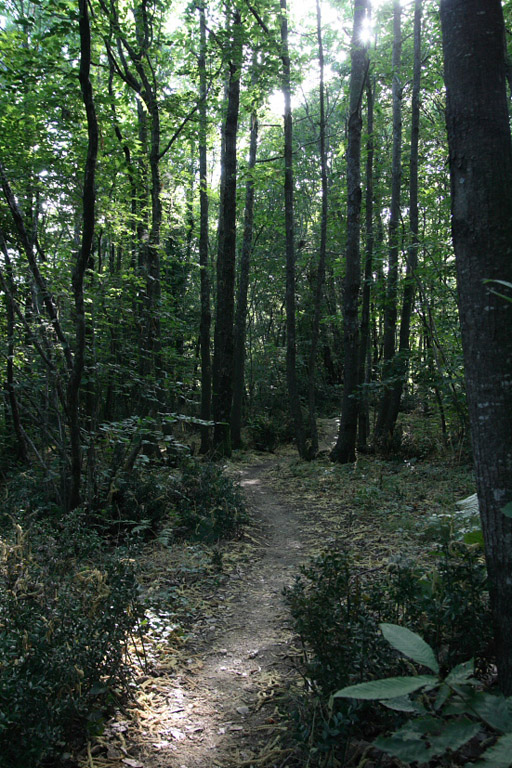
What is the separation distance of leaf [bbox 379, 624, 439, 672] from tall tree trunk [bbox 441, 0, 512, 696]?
0.88 meters

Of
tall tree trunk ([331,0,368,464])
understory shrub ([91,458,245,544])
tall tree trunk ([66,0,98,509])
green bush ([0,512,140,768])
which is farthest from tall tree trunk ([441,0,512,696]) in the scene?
tall tree trunk ([331,0,368,464])

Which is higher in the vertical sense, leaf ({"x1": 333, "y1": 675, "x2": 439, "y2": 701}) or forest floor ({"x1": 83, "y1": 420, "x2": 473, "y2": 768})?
leaf ({"x1": 333, "y1": 675, "x2": 439, "y2": 701})

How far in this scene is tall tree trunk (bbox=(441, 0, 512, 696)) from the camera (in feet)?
7.00

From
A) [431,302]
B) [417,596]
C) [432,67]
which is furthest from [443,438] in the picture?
[432,67]

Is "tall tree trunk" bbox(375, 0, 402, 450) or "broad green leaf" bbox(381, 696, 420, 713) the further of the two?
"tall tree trunk" bbox(375, 0, 402, 450)

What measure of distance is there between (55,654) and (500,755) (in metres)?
2.23

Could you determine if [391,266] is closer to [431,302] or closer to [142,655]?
[431,302]

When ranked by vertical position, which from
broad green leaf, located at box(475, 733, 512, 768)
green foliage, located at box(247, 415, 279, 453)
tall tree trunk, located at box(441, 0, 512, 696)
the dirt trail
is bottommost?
the dirt trail

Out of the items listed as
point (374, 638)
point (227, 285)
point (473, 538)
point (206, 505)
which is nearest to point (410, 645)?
point (374, 638)

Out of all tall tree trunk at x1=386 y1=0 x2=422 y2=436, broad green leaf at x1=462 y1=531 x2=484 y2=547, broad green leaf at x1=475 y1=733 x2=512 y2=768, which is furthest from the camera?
tall tree trunk at x1=386 y1=0 x2=422 y2=436

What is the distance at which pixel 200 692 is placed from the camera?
307 cm

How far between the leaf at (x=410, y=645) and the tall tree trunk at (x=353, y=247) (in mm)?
8881

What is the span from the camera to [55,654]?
253 centimetres

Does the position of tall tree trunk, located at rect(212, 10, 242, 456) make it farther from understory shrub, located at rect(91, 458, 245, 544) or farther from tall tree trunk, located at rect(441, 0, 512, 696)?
tall tree trunk, located at rect(441, 0, 512, 696)
